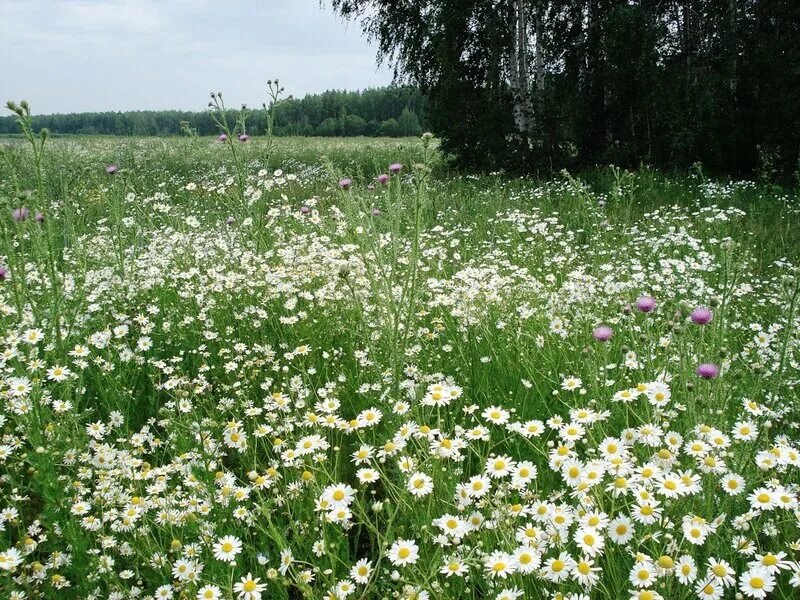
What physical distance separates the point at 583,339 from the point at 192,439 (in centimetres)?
195

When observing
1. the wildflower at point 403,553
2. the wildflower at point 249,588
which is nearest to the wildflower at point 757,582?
the wildflower at point 403,553

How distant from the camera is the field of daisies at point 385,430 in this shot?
5.10ft

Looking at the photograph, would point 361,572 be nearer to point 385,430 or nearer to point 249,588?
point 249,588

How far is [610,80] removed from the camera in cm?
877

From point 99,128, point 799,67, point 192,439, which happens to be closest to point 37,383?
point 192,439

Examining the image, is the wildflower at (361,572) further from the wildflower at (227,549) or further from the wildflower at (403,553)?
the wildflower at (227,549)

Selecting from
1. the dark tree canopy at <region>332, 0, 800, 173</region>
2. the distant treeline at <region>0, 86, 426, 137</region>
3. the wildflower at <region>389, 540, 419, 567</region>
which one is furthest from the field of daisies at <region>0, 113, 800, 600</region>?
the distant treeline at <region>0, 86, 426, 137</region>

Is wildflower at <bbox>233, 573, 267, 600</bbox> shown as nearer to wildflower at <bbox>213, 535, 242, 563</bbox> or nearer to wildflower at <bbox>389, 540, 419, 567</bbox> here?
wildflower at <bbox>213, 535, 242, 563</bbox>

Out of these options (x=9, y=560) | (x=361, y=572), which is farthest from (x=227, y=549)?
(x=9, y=560)

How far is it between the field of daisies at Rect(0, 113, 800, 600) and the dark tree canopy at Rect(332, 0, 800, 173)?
4.76m

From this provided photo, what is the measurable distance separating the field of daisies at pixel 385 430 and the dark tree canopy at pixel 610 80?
4.76 m

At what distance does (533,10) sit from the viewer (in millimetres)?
9961

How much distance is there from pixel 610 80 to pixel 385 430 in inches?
327

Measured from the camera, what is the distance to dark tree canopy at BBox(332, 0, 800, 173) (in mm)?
8328
